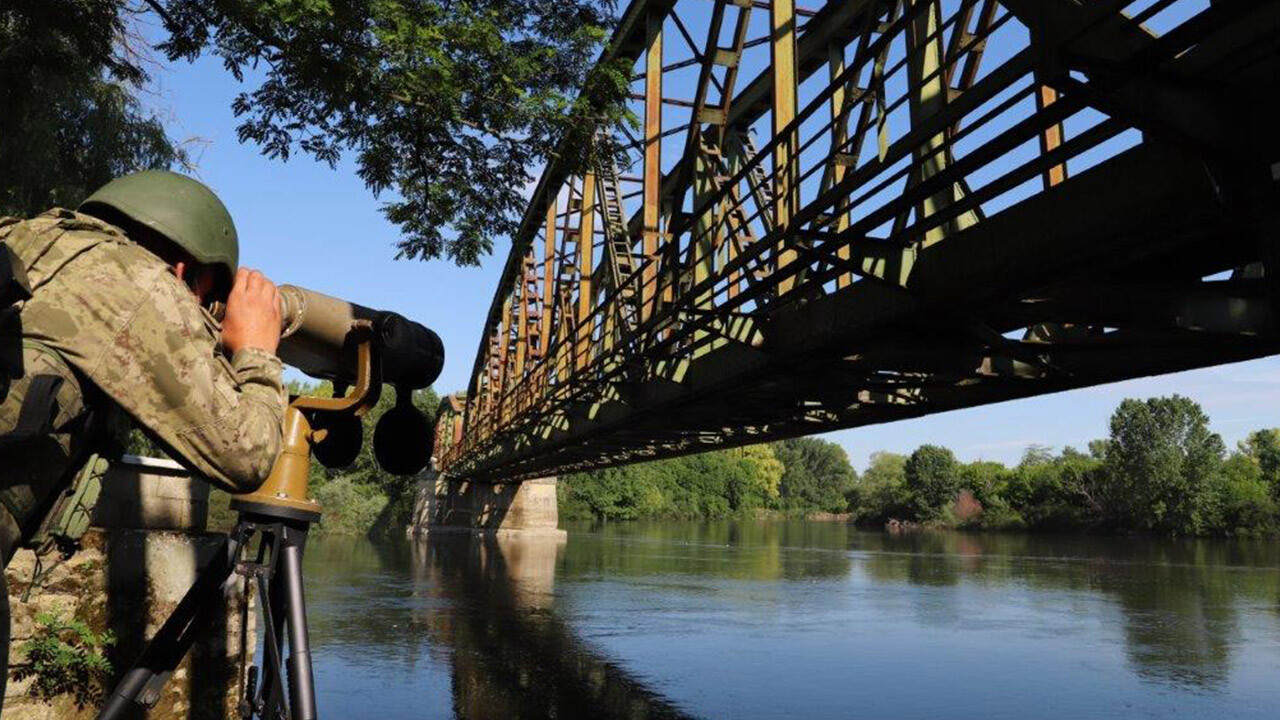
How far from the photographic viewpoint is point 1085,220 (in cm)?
505

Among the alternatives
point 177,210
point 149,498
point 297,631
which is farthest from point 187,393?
point 149,498

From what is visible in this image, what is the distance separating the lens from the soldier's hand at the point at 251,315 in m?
2.13

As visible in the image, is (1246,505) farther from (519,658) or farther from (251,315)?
(251,315)

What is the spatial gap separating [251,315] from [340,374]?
687mm

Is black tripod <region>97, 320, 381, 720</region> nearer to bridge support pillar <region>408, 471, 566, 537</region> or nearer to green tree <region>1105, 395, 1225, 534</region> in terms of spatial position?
bridge support pillar <region>408, 471, 566, 537</region>

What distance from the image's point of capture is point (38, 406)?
5.86 feet

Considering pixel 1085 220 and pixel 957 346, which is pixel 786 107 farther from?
pixel 1085 220

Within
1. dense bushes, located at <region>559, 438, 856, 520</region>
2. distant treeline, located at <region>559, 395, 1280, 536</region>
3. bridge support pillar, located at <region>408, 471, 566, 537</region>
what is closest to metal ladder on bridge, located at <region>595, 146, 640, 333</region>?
bridge support pillar, located at <region>408, 471, 566, 537</region>

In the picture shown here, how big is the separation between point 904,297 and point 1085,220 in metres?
2.02

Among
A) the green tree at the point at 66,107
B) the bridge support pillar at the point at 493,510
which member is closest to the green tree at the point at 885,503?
the bridge support pillar at the point at 493,510

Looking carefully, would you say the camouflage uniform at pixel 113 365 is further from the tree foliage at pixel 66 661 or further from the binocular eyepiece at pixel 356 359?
the tree foliage at pixel 66 661

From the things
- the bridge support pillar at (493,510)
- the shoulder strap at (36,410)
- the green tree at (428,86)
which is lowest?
the bridge support pillar at (493,510)

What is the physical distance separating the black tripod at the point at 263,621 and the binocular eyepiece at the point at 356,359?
0.78 feet

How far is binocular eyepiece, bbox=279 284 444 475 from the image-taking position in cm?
262
